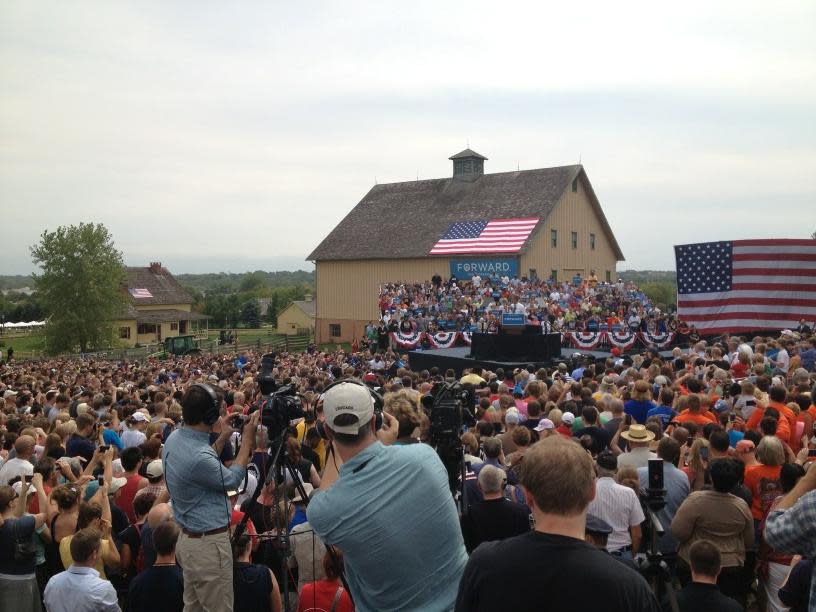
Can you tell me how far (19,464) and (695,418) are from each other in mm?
6966

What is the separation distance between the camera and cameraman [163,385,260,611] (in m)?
4.33

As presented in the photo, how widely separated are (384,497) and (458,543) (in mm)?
418

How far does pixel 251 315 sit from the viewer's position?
95500mm

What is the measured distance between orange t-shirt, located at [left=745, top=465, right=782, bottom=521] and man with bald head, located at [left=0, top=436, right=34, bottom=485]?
21.2 feet

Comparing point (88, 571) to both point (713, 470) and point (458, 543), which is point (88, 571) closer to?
point (458, 543)

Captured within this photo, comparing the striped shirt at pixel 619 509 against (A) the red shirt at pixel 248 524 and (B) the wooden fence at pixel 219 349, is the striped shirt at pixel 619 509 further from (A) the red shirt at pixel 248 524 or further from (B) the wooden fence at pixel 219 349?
(B) the wooden fence at pixel 219 349

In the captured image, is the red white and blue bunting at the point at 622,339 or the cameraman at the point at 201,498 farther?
the red white and blue bunting at the point at 622,339

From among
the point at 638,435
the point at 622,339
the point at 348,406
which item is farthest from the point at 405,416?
the point at 622,339

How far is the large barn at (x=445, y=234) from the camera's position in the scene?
4262cm

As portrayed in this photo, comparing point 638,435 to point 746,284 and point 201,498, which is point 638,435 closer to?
point 201,498

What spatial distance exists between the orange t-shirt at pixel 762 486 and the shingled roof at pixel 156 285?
74995mm

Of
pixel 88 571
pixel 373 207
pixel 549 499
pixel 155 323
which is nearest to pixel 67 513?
pixel 88 571

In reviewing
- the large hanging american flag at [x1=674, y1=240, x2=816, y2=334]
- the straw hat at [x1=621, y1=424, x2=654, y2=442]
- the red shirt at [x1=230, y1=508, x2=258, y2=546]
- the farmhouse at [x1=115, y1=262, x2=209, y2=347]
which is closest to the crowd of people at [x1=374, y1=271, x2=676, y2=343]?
the large hanging american flag at [x1=674, y1=240, x2=816, y2=334]

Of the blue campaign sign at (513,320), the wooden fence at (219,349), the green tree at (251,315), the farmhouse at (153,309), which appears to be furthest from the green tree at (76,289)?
the blue campaign sign at (513,320)
